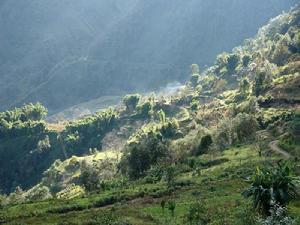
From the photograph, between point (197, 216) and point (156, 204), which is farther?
point (156, 204)

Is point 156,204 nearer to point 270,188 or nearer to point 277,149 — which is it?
point 270,188

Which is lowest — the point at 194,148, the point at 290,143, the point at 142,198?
the point at 142,198

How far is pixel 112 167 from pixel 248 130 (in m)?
66.1

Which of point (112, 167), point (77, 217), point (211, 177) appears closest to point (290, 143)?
point (211, 177)

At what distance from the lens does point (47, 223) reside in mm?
78688

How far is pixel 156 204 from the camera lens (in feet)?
277

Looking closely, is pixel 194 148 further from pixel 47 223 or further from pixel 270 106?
pixel 47 223

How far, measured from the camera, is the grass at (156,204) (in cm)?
6919

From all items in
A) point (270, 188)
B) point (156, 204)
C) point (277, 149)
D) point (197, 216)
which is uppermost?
point (277, 149)

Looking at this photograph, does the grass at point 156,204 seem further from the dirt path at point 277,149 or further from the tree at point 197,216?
the dirt path at point 277,149

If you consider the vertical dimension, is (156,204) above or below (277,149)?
below

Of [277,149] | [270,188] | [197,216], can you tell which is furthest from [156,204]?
[277,149]

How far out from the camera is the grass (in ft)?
227

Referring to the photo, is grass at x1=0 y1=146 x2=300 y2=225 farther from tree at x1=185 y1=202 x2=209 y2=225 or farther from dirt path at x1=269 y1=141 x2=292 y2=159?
dirt path at x1=269 y1=141 x2=292 y2=159
